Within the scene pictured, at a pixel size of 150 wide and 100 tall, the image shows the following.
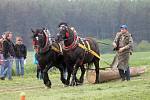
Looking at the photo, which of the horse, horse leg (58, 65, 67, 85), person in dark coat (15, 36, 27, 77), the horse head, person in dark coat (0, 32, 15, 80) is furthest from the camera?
person in dark coat (15, 36, 27, 77)

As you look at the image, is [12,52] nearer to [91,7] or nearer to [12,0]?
[12,0]

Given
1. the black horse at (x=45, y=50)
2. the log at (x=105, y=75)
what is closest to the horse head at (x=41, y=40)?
the black horse at (x=45, y=50)

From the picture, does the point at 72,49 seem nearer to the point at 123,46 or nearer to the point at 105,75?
the point at 123,46

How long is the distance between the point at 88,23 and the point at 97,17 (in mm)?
4661

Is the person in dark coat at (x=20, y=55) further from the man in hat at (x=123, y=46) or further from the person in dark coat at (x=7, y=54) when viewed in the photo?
the man in hat at (x=123, y=46)

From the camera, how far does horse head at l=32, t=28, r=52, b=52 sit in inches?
644

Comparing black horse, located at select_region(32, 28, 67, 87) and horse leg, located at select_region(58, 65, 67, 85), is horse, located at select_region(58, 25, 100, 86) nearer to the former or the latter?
horse leg, located at select_region(58, 65, 67, 85)

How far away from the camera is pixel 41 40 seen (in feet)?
53.8

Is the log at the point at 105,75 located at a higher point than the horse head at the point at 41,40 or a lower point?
lower

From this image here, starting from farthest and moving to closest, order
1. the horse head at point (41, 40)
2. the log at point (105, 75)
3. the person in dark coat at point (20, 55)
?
1. the person in dark coat at point (20, 55)
2. the log at point (105, 75)
3. the horse head at point (41, 40)

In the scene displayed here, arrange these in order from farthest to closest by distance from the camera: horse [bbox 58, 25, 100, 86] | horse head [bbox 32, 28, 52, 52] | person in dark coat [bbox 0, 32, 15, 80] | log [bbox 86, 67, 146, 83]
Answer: person in dark coat [bbox 0, 32, 15, 80]
log [bbox 86, 67, 146, 83]
horse [bbox 58, 25, 100, 86]
horse head [bbox 32, 28, 52, 52]

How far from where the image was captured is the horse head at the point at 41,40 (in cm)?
1636

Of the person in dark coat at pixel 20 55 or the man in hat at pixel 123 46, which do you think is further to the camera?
the person in dark coat at pixel 20 55

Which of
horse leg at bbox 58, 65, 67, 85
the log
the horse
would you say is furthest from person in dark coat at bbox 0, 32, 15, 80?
the horse
